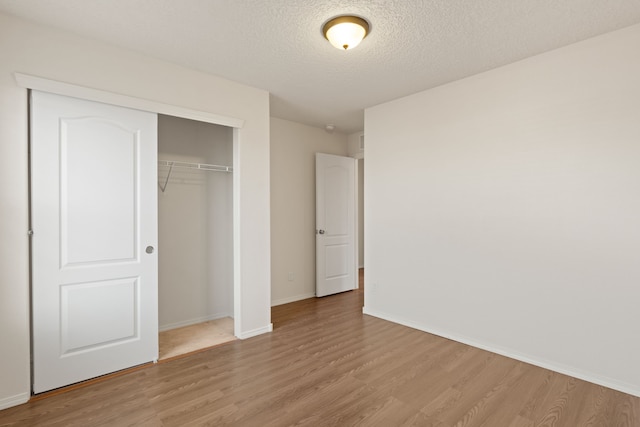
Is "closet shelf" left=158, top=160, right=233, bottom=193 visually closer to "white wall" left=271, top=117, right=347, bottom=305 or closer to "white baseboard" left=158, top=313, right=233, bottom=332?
"white wall" left=271, top=117, right=347, bottom=305

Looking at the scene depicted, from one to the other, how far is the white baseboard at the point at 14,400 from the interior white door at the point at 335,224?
340cm

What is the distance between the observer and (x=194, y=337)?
133 inches

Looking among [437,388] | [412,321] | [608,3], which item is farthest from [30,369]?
[608,3]

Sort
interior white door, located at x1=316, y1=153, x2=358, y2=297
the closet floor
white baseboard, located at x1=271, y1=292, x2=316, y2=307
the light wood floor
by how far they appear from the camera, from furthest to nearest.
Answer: interior white door, located at x1=316, y1=153, x2=358, y2=297 → white baseboard, located at x1=271, y1=292, x2=316, y2=307 → the closet floor → the light wood floor

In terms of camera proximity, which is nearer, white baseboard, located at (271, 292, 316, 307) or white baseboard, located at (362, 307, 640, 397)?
white baseboard, located at (362, 307, 640, 397)

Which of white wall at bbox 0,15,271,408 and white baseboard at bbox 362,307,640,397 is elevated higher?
white wall at bbox 0,15,271,408

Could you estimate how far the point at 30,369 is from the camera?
7.45 feet

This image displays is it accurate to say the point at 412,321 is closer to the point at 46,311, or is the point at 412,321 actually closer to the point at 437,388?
the point at 437,388

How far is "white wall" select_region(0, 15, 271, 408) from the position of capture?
216 cm

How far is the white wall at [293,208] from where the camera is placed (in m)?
4.64

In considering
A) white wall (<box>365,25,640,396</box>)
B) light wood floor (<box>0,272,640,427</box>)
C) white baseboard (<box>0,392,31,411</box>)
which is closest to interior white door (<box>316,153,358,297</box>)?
white wall (<box>365,25,640,396</box>)

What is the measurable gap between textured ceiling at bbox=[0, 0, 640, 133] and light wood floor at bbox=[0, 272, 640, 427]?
2684 mm

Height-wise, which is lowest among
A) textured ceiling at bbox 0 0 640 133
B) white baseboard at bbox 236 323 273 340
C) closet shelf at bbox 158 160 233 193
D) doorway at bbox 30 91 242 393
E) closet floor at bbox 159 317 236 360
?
closet floor at bbox 159 317 236 360

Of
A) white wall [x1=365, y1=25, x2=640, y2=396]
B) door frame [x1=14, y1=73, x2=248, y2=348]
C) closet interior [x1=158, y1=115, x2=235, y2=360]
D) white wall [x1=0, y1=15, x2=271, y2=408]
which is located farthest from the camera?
closet interior [x1=158, y1=115, x2=235, y2=360]
